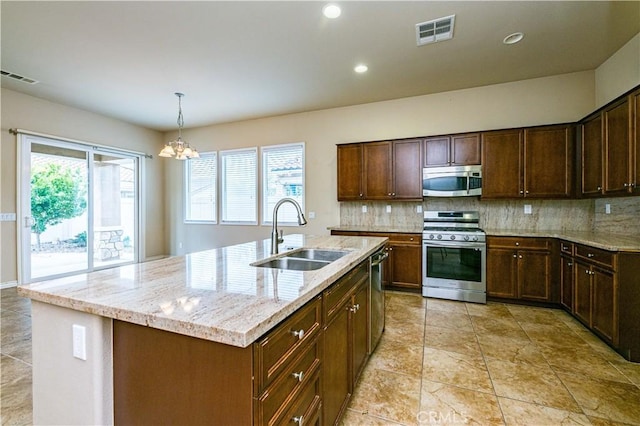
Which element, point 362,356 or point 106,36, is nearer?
point 362,356

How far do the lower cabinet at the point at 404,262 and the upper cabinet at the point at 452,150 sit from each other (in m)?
1.14

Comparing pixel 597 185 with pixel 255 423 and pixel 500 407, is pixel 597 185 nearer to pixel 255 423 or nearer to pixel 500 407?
pixel 500 407

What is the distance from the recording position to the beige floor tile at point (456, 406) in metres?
1.75

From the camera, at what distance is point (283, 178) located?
5.74 meters

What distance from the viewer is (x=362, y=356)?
6.96 ft

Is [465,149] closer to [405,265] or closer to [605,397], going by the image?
[405,265]

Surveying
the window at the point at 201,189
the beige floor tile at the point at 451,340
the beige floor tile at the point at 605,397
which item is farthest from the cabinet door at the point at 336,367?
the window at the point at 201,189

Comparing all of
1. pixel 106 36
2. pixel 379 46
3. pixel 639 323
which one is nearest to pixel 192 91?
pixel 106 36

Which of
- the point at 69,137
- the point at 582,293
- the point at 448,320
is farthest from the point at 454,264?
the point at 69,137

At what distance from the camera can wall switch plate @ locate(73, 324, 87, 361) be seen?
112 cm

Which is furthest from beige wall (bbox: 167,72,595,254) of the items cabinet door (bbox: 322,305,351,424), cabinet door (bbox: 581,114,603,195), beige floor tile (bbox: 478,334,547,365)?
cabinet door (bbox: 322,305,351,424)

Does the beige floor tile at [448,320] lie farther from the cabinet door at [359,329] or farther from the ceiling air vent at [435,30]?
the ceiling air vent at [435,30]

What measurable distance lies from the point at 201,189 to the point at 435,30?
17.9 feet

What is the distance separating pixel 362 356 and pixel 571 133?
3.77 m
